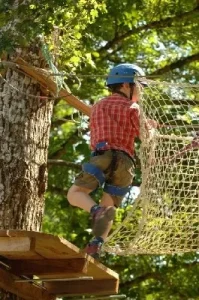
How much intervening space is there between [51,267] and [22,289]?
0.26 m

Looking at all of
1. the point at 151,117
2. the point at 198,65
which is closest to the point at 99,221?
the point at 151,117

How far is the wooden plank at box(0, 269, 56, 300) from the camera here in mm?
6479

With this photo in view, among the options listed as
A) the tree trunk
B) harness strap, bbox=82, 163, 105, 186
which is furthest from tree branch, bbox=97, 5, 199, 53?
harness strap, bbox=82, 163, 105, 186

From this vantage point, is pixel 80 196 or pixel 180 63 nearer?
pixel 80 196

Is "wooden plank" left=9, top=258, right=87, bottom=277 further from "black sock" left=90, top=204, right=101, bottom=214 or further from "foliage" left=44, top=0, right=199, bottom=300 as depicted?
"foliage" left=44, top=0, right=199, bottom=300

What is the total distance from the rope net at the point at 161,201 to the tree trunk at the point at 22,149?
2.45 ft

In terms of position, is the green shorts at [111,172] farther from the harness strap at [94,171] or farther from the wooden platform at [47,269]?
the wooden platform at [47,269]

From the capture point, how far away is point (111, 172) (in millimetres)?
6379

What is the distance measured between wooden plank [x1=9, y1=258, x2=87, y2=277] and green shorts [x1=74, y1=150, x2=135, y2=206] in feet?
1.41

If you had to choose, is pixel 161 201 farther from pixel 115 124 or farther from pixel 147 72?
pixel 147 72

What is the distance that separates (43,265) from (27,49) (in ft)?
5.41

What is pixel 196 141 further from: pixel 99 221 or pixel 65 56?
pixel 65 56

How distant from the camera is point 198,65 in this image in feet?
40.6

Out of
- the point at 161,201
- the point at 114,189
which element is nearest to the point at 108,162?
the point at 114,189
